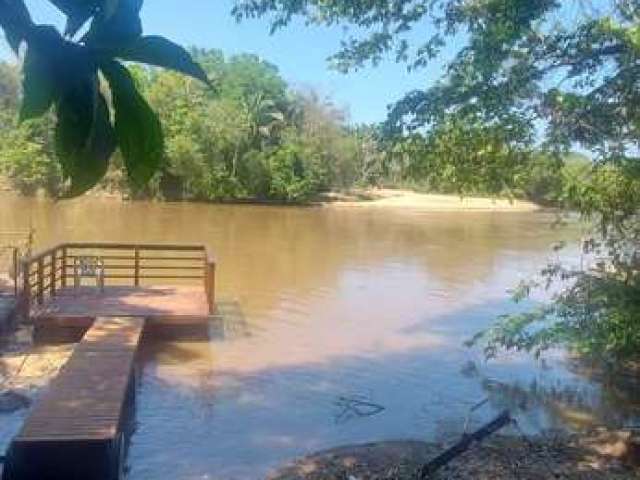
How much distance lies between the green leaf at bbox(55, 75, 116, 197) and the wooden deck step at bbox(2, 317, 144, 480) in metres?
6.10

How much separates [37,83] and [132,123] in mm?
99

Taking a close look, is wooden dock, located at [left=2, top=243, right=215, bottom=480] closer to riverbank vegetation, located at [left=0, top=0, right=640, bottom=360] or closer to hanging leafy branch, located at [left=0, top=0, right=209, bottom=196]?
riverbank vegetation, located at [left=0, top=0, right=640, bottom=360]

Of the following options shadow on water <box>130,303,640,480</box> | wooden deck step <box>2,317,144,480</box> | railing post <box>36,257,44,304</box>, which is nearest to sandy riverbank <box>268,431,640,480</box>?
→ shadow on water <box>130,303,640,480</box>

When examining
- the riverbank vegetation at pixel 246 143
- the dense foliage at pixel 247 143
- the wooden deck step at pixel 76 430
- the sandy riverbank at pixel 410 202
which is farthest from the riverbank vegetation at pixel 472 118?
the sandy riverbank at pixel 410 202

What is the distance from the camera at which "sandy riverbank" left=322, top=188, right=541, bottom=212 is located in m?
56.4

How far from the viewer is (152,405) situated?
974 cm

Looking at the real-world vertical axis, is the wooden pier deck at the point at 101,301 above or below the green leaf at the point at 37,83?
below

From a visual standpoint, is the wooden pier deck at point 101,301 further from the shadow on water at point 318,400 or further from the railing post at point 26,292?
the shadow on water at point 318,400

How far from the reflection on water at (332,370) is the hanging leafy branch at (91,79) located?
0.52 meters

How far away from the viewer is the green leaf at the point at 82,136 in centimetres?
79

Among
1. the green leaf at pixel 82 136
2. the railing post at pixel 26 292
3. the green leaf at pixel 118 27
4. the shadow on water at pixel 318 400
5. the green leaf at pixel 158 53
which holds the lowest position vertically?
the shadow on water at pixel 318 400

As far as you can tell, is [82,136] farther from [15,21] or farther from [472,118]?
[472,118]

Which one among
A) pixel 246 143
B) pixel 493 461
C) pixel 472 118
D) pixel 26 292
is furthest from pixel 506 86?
pixel 246 143

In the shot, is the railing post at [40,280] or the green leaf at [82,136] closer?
the green leaf at [82,136]
